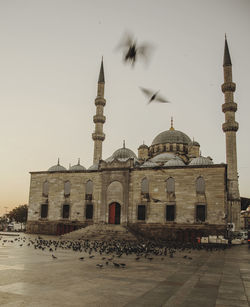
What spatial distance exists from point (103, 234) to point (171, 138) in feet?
67.6

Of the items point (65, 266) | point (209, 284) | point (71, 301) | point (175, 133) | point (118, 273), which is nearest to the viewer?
point (71, 301)

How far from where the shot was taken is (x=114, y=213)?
1299 inches

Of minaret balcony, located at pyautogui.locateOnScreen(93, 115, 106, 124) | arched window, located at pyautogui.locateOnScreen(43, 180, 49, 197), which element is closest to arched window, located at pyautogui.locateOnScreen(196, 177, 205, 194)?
minaret balcony, located at pyautogui.locateOnScreen(93, 115, 106, 124)

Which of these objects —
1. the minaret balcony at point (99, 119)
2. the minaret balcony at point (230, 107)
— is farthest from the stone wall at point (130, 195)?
the minaret balcony at point (230, 107)

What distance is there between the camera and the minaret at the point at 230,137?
36.1 metres

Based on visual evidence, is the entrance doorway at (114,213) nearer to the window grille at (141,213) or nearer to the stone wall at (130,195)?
the stone wall at (130,195)

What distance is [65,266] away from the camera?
1011cm

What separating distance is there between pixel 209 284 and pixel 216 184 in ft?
73.2

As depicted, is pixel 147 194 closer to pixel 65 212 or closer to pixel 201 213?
pixel 201 213

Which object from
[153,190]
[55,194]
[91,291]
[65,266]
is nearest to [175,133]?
Result: [153,190]

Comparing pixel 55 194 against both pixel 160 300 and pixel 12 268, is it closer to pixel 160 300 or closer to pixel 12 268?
pixel 12 268

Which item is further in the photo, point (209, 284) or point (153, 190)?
point (153, 190)

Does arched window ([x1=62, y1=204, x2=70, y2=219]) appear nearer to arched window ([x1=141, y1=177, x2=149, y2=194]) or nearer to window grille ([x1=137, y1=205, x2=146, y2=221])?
window grille ([x1=137, y1=205, x2=146, y2=221])

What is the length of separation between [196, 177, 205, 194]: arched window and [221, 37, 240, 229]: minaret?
8.05 metres
